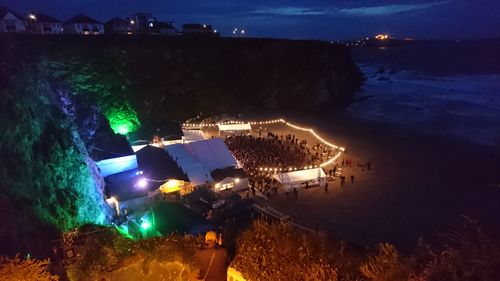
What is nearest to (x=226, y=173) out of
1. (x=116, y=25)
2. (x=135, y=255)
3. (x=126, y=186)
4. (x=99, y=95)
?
(x=126, y=186)

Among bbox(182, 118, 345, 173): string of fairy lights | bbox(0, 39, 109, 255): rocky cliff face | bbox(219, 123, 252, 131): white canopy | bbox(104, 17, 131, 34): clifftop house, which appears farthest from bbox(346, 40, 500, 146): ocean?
bbox(104, 17, 131, 34): clifftop house

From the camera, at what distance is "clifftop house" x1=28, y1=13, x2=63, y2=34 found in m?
46.5

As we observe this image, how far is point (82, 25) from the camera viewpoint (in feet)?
168

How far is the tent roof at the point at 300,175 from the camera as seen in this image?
2094cm

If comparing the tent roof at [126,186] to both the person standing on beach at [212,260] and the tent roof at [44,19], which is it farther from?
the tent roof at [44,19]

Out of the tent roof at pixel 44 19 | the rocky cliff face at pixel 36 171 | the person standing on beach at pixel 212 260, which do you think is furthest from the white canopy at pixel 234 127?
the tent roof at pixel 44 19

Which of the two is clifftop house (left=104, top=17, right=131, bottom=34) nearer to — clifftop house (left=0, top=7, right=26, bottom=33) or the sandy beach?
clifftop house (left=0, top=7, right=26, bottom=33)

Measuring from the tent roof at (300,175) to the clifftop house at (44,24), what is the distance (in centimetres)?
4179

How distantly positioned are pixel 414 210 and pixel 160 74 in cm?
3508

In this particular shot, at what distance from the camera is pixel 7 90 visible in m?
16.2

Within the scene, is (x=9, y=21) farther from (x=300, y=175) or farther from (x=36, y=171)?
(x=300, y=175)

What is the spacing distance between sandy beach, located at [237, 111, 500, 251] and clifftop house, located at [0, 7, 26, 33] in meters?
40.0

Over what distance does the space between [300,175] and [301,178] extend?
20 centimetres

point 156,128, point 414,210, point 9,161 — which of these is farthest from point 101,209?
point 414,210
